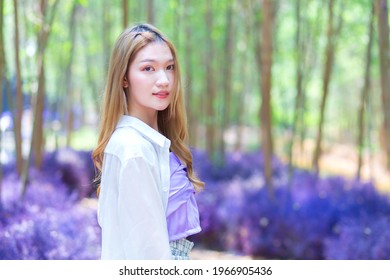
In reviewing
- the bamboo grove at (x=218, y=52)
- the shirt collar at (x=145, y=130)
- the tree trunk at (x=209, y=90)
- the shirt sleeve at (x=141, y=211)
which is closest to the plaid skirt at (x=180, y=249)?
the shirt sleeve at (x=141, y=211)

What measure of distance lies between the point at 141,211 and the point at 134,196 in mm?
33

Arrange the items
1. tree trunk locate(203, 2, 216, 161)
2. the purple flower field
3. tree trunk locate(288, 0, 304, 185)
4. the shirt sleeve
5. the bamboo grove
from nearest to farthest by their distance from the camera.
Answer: the shirt sleeve
the purple flower field
the bamboo grove
tree trunk locate(288, 0, 304, 185)
tree trunk locate(203, 2, 216, 161)

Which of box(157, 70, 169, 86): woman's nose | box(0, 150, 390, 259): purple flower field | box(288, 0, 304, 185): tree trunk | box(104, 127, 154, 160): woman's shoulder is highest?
box(157, 70, 169, 86): woman's nose

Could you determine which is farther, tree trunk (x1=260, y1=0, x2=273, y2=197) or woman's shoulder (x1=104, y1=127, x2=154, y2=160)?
tree trunk (x1=260, y1=0, x2=273, y2=197)

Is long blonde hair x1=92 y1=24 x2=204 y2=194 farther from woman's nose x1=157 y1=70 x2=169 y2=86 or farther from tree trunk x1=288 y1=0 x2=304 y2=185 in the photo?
tree trunk x1=288 y1=0 x2=304 y2=185

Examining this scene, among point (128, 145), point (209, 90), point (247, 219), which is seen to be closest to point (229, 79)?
point (209, 90)

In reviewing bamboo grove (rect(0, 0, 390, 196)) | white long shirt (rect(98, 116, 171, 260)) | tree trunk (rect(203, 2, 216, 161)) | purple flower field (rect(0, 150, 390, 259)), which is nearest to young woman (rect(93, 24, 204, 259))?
white long shirt (rect(98, 116, 171, 260))

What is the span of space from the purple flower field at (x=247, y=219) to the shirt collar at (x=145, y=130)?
180 cm

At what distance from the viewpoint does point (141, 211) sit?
1.22 metres

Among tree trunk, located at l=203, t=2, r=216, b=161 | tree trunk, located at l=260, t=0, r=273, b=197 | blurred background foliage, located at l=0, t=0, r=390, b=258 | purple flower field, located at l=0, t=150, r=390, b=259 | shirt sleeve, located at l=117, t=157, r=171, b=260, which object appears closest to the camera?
shirt sleeve, located at l=117, t=157, r=171, b=260

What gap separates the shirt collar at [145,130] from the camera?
1.32m

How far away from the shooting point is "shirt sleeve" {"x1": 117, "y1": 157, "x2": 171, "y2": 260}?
→ 1.22 metres

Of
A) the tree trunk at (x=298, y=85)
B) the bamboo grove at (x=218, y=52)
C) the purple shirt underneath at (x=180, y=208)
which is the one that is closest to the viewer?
the purple shirt underneath at (x=180, y=208)

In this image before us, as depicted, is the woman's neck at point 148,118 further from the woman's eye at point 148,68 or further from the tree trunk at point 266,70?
the tree trunk at point 266,70
